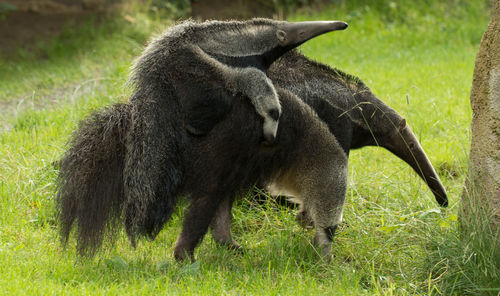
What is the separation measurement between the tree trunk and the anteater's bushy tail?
2270 millimetres

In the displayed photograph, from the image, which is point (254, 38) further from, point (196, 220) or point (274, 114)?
point (196, 220)

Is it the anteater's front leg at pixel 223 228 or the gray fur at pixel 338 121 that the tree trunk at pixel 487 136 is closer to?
the gray fur at pixel 338 121

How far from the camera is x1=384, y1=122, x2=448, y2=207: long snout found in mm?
5543

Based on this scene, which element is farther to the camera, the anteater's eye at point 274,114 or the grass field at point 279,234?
the anteater's eye at point 274,114

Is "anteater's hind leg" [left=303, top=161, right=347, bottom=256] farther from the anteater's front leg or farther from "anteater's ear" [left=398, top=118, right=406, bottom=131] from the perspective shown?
"anteater's ear" [left=398, top=118, right=406, bottom=131]

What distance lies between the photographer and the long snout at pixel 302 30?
195 inches

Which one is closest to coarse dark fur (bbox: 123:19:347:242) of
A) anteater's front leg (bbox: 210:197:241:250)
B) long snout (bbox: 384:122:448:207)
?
anteater's front leg (bbox: 210:197:241:250)

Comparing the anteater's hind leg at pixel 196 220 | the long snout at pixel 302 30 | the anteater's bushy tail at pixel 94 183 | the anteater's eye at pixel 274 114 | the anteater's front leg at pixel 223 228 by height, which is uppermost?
the long snout at pixel 302 30

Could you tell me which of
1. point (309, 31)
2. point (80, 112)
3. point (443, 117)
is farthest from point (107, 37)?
point (309, 31)

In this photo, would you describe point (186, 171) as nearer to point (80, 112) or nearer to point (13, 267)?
point (13, 267)

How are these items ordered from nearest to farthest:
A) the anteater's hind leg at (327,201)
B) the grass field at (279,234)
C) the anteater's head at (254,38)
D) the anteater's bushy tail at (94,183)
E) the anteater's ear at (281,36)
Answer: the grass field at (279,234)
the anteater's bushy tail at (94,183)
the anteater's head at (254,38)
the anteater's ear at (281,36)
the anteater's hind leg at (327,201)

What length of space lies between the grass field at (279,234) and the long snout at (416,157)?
0.10m

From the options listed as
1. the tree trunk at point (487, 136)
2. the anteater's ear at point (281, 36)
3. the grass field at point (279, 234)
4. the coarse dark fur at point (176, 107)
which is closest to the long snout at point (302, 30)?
the anteater's ear at point (281, 36)

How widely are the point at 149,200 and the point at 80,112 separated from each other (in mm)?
3248
